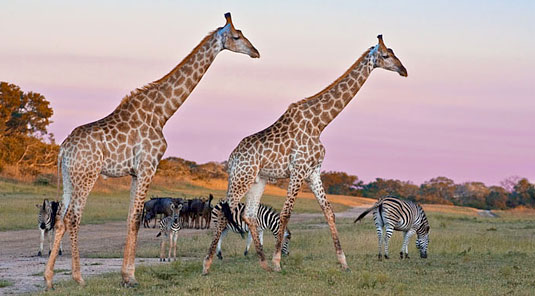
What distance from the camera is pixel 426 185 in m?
93.6

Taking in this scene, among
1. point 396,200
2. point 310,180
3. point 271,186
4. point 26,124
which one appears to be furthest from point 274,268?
point 271,186

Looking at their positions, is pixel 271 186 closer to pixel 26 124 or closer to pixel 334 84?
pixel 26 124

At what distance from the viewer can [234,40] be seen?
1291 cm

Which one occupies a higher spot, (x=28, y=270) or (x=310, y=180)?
(x=310, y=180)

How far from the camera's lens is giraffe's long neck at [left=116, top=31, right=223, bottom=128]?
1264cm

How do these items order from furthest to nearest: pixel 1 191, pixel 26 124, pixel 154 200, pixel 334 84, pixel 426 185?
pixel 426 185, pixel 26 124, pixel 1 191, pixel 154 200, pixel 334 84

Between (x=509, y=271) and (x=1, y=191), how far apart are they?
32.7 m

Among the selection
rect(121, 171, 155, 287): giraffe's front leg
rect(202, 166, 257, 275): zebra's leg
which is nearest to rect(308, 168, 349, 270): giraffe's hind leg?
rect(202, 166, 257, 275): zebra's leg

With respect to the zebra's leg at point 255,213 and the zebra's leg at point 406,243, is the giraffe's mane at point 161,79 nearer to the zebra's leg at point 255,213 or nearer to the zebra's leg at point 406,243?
the zebra's leg at point 255,213

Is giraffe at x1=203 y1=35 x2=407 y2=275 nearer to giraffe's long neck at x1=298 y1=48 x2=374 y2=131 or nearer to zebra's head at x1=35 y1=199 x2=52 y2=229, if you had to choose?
giraffe's long neck at x1=298 y1=48 x2=374 y2=131

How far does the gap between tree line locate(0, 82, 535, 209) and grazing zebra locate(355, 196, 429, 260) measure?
37.1 metres

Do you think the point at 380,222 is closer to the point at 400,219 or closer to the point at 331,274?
the point at 400,219

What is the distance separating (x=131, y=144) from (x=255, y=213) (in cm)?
259

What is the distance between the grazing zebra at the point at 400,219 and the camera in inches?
667
